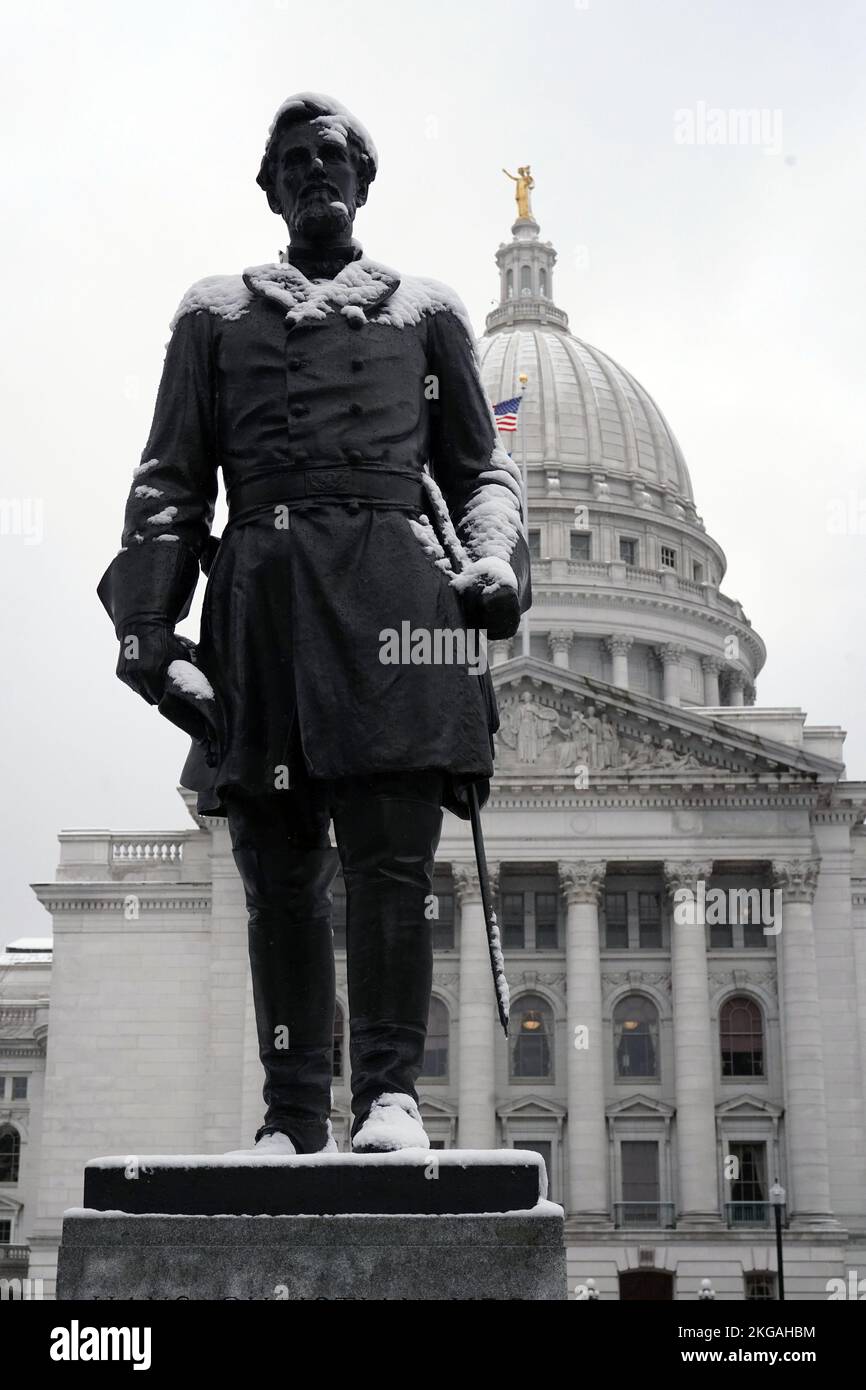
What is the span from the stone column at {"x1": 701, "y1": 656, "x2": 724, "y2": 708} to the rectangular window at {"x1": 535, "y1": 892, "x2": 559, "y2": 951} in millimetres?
26050

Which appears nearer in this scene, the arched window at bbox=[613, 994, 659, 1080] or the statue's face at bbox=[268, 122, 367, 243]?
the statue's face at bbox=[268, 122, 367, 243]


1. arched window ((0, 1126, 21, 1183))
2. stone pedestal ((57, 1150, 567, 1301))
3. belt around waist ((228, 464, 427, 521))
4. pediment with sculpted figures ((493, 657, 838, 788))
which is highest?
pediment with sculpted figures ((493, 657, 838, 788))

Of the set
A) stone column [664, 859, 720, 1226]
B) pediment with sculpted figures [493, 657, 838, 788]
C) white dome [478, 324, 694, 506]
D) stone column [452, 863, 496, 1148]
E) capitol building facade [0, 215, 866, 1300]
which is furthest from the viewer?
white dome [478, 324, 694, 506]

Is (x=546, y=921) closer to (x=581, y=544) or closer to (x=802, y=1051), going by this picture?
(x=802, y=1051)

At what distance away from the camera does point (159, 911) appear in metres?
66.8

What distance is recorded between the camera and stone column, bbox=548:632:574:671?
86.2m

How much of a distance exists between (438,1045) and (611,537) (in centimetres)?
3618

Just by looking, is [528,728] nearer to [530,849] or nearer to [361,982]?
[530,849]

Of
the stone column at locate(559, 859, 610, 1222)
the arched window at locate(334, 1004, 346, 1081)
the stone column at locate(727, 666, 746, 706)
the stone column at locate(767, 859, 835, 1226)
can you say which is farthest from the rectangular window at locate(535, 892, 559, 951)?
the stone column at locate(727, 666, 746, 706)

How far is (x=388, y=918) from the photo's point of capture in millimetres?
6312

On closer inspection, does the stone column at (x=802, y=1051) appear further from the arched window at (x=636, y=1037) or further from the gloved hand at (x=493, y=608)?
the gloved hand at (x=493, y=608)

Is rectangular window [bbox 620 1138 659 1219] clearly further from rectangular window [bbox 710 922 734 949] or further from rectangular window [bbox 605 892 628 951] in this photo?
rectangular window [bbox 710 922 734 949]

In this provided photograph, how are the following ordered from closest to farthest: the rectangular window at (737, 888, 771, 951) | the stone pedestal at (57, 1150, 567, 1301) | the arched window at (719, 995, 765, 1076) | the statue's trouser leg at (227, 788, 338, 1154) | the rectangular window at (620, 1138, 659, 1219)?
the stone pedestal at (57, 1150, 567, 1301) → the statue's trouser leg at (227, 788, 338, 1154) → the rectangular window at (620, 1138, 659, 1219) → the arched window at (719, 995, 765, 1076) → the rectangular window at (737, 888, 771, 951)

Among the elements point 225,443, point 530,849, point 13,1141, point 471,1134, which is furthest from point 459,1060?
point 225,443
